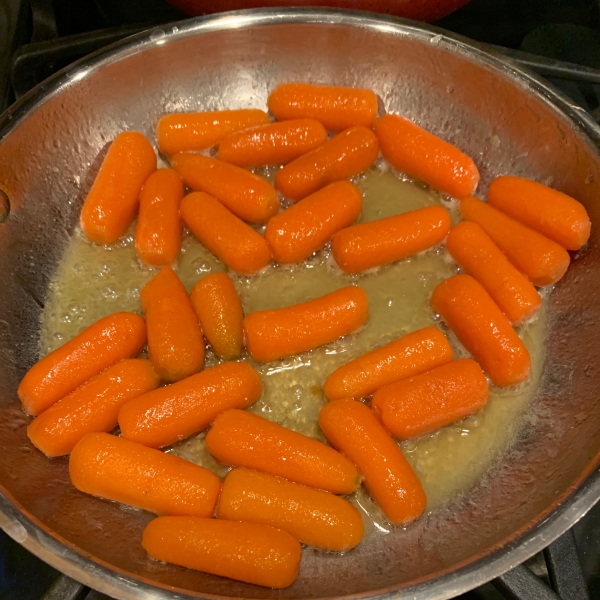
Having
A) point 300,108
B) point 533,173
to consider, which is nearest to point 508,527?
point 533,173

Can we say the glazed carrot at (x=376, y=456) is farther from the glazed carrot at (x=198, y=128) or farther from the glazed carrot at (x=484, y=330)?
the glazed carrot at (x=198, y=128)

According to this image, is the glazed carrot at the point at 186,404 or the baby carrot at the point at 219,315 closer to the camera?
the glazed carrot at the point at 186,404

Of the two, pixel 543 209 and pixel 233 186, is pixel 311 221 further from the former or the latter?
pixel 543 209

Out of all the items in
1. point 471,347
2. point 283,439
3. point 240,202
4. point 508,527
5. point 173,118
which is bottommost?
point 508,527

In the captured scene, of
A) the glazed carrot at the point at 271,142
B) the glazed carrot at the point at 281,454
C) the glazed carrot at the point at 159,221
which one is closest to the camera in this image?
the glazed carrot at the point at 281,454

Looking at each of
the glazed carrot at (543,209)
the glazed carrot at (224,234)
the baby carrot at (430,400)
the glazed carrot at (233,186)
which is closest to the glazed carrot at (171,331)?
the glazed carrot at (224,234)

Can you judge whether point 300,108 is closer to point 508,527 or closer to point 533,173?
point 533,173
